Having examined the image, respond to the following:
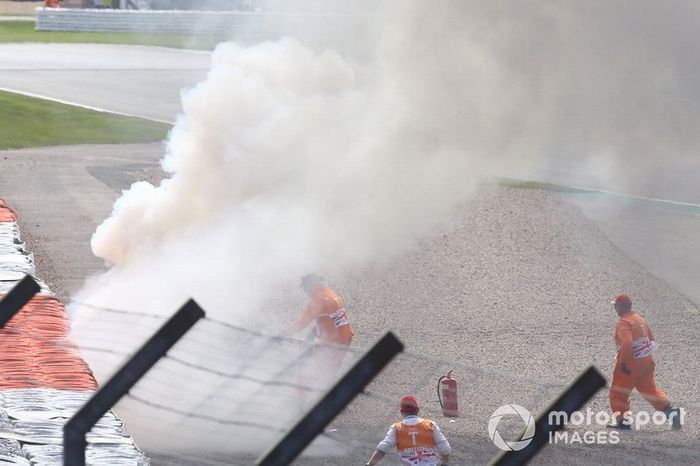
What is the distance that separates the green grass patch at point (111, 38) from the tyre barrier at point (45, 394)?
30.9m

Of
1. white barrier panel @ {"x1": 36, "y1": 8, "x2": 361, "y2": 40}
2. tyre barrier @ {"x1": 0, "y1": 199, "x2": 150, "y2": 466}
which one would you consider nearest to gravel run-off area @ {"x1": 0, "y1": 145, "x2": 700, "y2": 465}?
tyre barrier @ {"x1": 0, "y1": 199, "x2": 150, "y2": 466}

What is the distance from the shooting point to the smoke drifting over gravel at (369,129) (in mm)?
16031

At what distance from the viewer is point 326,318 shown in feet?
42.7

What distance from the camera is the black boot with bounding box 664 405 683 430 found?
12297 mm

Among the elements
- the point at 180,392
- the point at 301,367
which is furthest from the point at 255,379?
the point at 180,392

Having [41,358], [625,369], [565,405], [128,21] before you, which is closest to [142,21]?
[128,21]

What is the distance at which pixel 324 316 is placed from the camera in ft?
42.7

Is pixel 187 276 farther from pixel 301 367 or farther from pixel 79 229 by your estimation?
pixel 301 367

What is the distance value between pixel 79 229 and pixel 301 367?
12.9 m

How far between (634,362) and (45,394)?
623cm

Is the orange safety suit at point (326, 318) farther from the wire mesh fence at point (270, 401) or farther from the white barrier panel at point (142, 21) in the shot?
the white barrier panel at point (142, 21)

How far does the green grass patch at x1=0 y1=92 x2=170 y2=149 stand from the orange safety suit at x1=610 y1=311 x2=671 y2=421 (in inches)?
723

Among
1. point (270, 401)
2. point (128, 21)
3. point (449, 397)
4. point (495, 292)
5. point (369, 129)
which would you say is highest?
point (128, 21)

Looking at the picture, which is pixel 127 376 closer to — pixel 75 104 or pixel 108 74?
pixel 75 104
